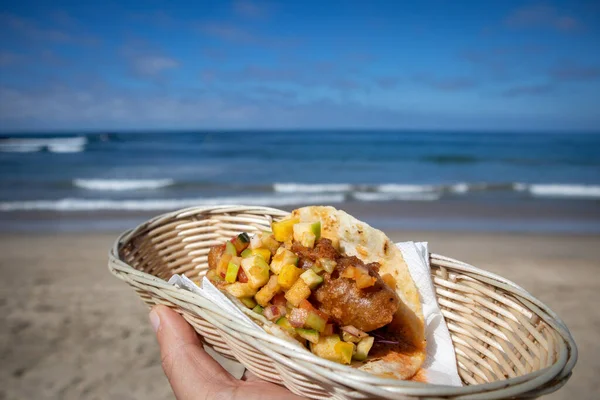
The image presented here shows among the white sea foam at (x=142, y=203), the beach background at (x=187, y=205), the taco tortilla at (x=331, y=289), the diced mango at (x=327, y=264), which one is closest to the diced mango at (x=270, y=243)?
the taco tortilla at (x=331, y=289)

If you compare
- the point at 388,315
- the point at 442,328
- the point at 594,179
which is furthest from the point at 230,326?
the point at 594,179

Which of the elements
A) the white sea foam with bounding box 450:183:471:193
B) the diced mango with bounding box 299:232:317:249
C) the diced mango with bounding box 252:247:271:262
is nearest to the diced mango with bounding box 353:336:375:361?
the diced mango with bounding box 299:232:317:249

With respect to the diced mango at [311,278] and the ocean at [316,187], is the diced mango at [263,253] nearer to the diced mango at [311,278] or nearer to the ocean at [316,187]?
the diced mango at [311,278]

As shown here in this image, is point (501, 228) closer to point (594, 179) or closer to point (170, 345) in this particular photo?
point (170, 345)

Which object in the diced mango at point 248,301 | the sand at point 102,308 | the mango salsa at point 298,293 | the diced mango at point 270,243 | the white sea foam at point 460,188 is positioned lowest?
the sand at point 102,308

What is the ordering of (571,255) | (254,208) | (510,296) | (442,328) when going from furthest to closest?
(571,255) → (254,208) → (442,328) → (510,296)

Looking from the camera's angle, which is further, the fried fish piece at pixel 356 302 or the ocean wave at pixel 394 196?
the ocean wave at pixel 394 196
